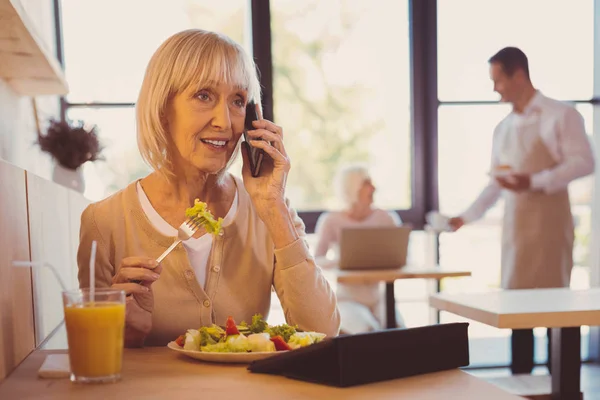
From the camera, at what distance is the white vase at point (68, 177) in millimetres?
2781

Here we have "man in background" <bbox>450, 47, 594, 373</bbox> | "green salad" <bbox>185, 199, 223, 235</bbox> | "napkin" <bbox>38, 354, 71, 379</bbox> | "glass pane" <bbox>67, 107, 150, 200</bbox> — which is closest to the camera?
"napkin" <bbox>38, 354, 71, 379</bbox>

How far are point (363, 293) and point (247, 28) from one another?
2.09 meters

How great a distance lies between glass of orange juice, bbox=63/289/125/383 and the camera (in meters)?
0.93

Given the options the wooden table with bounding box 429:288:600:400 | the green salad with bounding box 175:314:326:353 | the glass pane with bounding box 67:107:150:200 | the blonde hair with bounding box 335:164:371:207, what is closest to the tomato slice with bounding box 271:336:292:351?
the green salad with bounding box 175:314:326:353

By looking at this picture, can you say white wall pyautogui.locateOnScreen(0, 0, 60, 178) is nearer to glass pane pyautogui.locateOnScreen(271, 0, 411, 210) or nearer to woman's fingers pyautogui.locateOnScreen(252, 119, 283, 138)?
woman's fingers pyautogui.locateOnScreen(252, 119, 283, 138)

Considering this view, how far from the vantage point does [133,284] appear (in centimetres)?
116

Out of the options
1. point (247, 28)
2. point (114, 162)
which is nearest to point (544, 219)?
point (247, 28)

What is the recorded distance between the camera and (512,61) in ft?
12.2

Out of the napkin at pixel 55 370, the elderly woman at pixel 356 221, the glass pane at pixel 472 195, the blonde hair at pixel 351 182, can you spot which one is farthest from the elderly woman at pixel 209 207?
the glass pane at pixel 472 195

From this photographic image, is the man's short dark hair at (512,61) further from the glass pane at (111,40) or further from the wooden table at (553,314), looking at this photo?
the glass pane at (111,40)

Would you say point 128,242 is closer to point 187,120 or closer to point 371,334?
point 187,120

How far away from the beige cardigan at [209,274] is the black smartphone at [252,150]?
0.43ft

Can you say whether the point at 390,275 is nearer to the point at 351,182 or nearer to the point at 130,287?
the point at 351,182

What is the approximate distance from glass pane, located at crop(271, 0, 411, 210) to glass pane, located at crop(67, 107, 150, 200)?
41.2 inches
